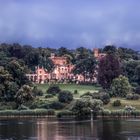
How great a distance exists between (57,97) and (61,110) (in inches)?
584

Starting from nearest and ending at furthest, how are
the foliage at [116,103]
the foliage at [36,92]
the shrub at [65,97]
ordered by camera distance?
the foliage at [116,103] → the shrub at [65,97] → the foliage at [36,92]

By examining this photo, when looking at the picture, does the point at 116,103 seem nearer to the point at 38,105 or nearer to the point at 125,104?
the point at 125,104

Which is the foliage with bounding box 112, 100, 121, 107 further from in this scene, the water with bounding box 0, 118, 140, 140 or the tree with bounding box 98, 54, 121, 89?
the tree with bounding box 98, 54, 121, 89

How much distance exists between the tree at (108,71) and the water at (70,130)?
57.3 metres

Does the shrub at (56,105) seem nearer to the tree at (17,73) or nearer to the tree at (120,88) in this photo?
the tree at (17,73)

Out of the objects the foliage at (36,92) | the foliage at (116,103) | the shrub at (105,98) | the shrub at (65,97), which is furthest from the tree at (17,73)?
the foliage at (116,103)

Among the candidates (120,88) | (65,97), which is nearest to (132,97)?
(120,88)

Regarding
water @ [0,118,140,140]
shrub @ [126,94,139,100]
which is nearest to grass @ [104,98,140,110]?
shrub @ [126,94,139,100]

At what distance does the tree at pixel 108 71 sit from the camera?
197750mm

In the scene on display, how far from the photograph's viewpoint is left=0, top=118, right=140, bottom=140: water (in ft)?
341

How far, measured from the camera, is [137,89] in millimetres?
193375

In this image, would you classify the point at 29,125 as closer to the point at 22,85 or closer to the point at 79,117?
the point at 79,117

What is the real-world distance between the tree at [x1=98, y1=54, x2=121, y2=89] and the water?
188 ft

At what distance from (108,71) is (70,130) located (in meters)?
81.8
